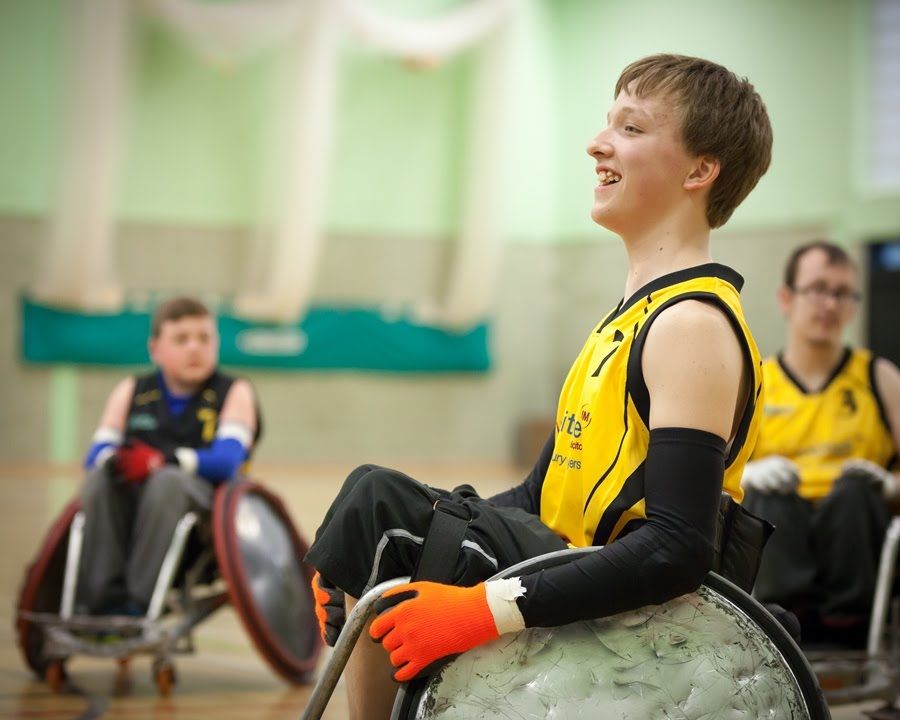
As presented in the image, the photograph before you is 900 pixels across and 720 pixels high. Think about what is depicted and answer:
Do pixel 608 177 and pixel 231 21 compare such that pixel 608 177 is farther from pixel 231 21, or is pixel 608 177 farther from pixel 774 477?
pixel 231 21

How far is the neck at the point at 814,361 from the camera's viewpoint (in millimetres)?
3771

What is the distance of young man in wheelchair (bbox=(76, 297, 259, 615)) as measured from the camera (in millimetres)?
3799

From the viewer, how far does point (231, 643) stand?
4676mm

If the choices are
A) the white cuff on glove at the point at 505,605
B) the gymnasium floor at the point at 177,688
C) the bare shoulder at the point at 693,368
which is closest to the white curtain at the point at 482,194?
the gymnasium floor at the point at 177,688

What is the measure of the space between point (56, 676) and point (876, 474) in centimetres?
263

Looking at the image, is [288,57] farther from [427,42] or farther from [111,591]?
[111,591]

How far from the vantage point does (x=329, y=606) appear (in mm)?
1715

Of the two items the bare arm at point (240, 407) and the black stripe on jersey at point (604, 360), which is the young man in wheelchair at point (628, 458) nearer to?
the black stripe on jersey at point (604, 360)

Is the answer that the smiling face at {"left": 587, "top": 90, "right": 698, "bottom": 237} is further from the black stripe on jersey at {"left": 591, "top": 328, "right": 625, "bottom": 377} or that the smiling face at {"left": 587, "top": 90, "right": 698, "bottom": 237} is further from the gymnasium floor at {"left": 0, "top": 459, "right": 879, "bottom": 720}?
the gymnasium floor at {"left": 0, "top": 459, "right": 879, "bottom": 720}

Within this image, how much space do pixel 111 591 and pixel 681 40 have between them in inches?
444

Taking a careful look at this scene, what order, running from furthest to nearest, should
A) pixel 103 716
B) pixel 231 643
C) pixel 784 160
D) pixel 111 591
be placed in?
pixel 784 160 → pixel 231 643 → pixel 111 591 → pixel 103 716

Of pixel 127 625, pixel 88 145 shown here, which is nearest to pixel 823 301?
pixel 127 625

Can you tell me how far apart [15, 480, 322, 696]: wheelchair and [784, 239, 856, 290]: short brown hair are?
1.84 metres

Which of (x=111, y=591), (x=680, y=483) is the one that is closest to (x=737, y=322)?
(x=680, y=483)
